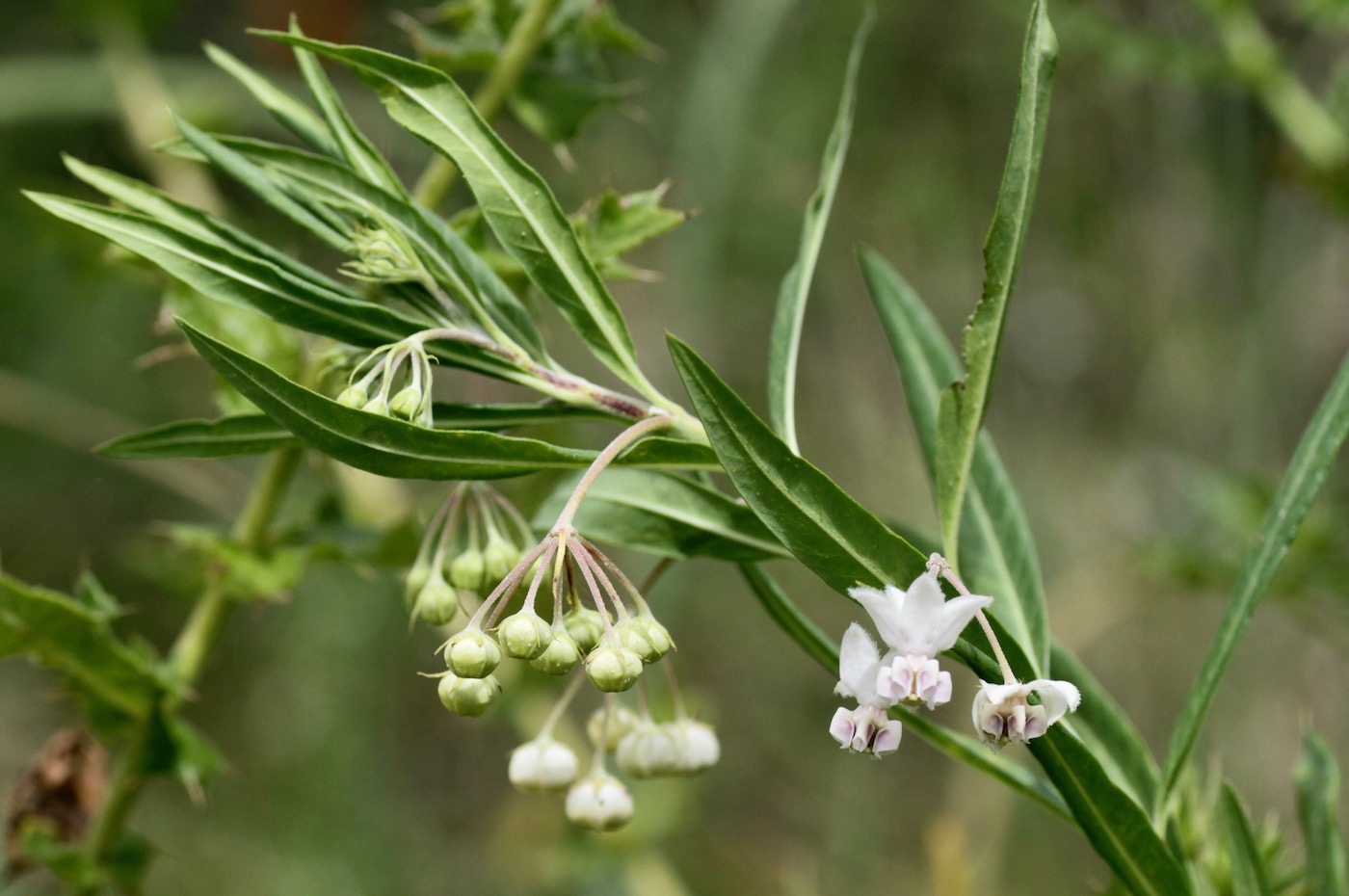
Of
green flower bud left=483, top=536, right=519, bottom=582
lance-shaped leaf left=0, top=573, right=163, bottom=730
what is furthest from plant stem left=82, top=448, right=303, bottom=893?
green flower bud left=483, top=536, right=519, bottom=582

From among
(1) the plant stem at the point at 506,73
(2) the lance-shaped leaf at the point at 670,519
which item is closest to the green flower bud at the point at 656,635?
(2) the lance-shaped leaf at the point at 670,519

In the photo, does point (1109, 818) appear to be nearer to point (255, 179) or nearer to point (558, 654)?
point (558, 654)

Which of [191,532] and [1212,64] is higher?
[1212,64]

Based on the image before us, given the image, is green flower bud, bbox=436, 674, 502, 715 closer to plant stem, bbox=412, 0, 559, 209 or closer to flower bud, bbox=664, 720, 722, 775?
flower bud, bbox=664, 720, 722, 775

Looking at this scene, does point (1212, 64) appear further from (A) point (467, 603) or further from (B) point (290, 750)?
(B) point (290, 750)

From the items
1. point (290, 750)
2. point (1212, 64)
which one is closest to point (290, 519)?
point (1212, 64)
